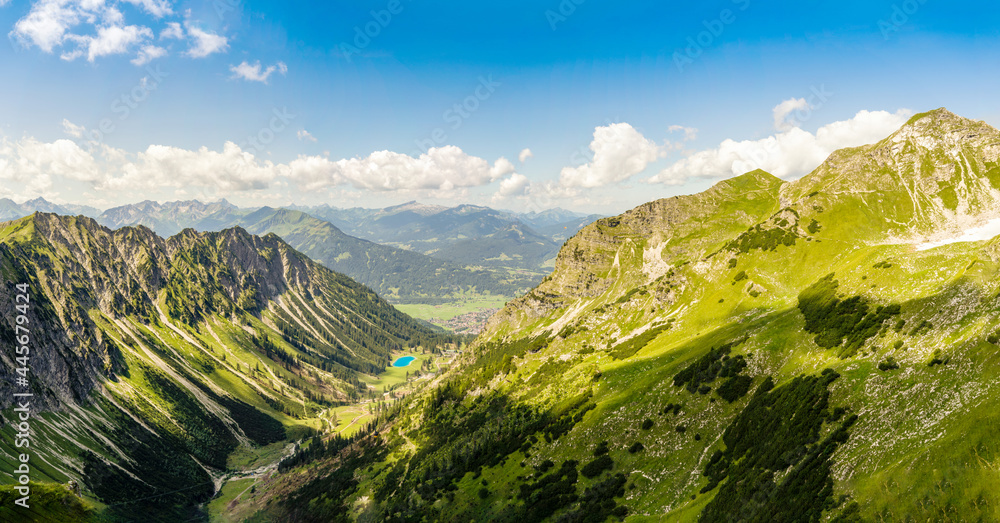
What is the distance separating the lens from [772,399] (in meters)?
72.2

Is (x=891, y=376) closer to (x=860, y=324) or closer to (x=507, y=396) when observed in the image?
(x=860, y=324)

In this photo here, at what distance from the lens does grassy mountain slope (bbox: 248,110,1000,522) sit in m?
46.1

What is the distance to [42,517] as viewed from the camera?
77438 mm

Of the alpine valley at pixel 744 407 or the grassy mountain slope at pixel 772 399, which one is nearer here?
the grassy mountain slope at pixel 772 399

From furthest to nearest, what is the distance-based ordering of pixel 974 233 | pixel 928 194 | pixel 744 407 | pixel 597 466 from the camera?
pixel 928 194 → pixel 974 233 → pixel 597 466 → pixel 744 407

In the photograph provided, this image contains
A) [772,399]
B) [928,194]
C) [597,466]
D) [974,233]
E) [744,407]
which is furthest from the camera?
[928,194]

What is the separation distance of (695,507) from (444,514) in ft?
229

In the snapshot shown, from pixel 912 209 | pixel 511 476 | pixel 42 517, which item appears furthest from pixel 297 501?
pixel 912 209

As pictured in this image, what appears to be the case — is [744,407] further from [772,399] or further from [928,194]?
[928,194]

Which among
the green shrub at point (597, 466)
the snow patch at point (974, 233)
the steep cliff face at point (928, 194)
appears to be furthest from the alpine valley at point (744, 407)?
the snow patch at point (974, 233)

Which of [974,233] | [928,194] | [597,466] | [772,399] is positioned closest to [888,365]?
[772,399]

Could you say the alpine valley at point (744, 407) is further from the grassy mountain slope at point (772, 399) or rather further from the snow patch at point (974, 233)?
the snow patch at point (974, 233)

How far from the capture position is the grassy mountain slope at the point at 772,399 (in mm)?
46062

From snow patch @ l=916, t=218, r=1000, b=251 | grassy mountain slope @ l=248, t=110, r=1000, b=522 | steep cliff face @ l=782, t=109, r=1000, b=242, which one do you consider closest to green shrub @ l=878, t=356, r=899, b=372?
grassy mountain slope @ l=248, t=110, r=1000, b=522
